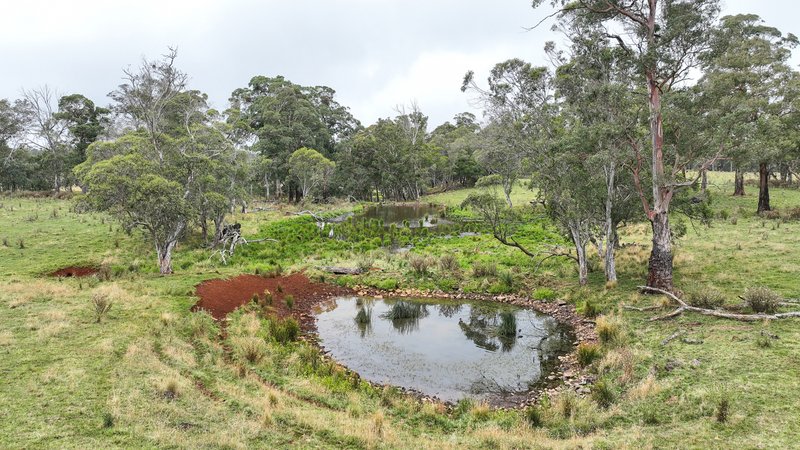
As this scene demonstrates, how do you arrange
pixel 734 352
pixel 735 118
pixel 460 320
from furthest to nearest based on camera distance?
pixel 460 320
pixel 735 118
pixel 734 352

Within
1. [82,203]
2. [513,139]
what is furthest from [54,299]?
[513,139]

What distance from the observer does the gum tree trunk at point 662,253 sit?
18.0 m

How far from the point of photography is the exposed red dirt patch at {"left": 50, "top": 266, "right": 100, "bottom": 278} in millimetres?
23312

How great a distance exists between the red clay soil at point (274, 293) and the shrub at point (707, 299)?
15253 mm

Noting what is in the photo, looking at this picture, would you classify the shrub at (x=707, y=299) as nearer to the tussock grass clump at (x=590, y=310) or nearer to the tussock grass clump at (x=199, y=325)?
the tussock grass clump at (x=590, y=310)

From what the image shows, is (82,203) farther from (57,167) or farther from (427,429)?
(57,167)

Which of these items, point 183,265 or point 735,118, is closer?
point 735,118

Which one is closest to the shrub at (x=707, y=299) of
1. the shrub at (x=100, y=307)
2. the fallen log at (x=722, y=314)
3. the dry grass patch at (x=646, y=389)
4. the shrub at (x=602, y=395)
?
the fallen log at (x=722, y=314)

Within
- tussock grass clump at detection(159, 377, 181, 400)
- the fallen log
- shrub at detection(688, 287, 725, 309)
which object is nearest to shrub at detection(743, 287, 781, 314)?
the fallen log

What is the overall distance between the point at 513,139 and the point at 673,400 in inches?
583

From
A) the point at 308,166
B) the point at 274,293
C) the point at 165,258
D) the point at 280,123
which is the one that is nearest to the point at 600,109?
the point at 274,293

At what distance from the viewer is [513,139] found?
877 inches

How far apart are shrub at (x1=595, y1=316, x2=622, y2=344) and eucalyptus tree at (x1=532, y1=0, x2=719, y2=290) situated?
171 inches

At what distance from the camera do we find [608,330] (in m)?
15.1
